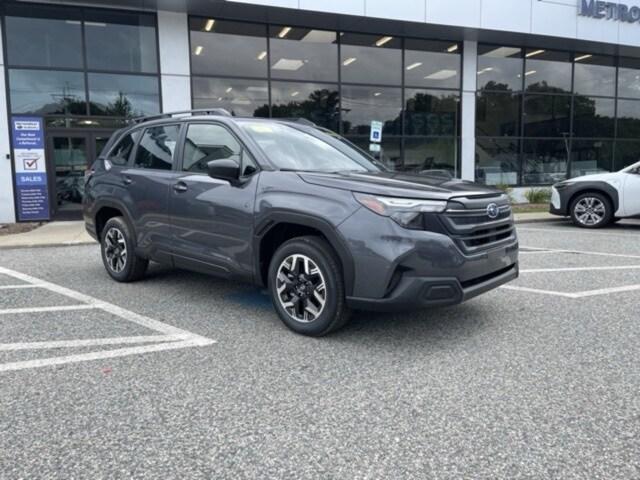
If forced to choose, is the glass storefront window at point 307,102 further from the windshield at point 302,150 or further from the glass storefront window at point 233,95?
the windshield at point 302,150

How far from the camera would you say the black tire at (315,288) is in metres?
3.83

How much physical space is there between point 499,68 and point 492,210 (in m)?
15.1

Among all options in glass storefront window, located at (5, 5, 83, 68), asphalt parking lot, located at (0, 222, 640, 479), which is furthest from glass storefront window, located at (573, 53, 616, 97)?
glass storefront window, located at (5, 5, 83, 68)

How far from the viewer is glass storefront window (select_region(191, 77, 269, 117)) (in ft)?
46.0

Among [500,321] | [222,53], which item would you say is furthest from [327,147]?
[222,53]

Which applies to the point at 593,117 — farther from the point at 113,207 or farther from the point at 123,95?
the point at 113,207

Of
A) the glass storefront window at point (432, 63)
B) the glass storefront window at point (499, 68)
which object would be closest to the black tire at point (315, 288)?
the glass storefront window at point (432, 63)

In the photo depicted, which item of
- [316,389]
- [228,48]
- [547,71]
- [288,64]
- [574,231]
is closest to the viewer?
[316,389]

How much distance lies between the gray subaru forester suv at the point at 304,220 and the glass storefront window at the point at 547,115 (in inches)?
576

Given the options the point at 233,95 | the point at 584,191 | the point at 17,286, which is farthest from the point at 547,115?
the point at 17,286

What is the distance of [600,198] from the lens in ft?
36.3

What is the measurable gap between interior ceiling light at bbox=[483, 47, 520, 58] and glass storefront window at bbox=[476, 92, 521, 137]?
49.2 inches

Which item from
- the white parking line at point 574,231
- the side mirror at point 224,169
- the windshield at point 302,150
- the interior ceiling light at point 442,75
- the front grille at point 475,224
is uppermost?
the interior ceiling light at point 442,75

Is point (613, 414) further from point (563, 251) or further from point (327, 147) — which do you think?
point (563, 251)
